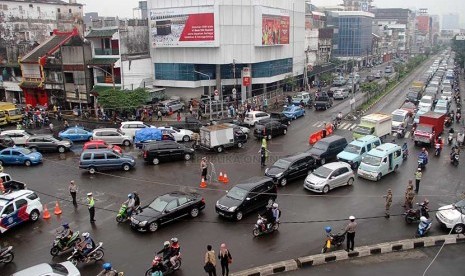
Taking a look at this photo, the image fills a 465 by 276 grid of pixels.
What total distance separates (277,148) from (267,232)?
1586cm

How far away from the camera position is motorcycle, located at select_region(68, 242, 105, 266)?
15570mm

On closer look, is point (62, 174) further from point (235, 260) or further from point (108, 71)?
point (108, 71)

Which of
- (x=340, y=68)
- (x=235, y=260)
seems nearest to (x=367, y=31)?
(x=340, y=68)

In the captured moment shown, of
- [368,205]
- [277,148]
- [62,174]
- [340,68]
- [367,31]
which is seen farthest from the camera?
[367,31]

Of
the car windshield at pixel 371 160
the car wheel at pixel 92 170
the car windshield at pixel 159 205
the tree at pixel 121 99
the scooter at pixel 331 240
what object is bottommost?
the scooter at pixel 331 240

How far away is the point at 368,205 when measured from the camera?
2150 cm

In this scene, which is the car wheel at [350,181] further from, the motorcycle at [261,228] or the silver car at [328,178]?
the motorcycle at [261,228]

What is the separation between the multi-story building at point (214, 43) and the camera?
51094 mm

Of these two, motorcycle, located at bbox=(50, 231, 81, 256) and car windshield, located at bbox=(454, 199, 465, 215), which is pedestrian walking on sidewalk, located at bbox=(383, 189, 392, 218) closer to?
car windshield, located at bbox=(454, 199, 465, 215)

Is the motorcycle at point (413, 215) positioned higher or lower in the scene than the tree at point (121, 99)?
lower

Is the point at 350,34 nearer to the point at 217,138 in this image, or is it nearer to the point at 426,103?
the point at 426,103

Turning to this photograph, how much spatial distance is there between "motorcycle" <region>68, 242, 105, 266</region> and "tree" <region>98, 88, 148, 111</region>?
29436 millimetres

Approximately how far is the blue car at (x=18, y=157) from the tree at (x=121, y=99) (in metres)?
15.4

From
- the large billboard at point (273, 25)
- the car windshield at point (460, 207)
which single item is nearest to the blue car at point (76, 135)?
the large billboard at point (273, 25)
